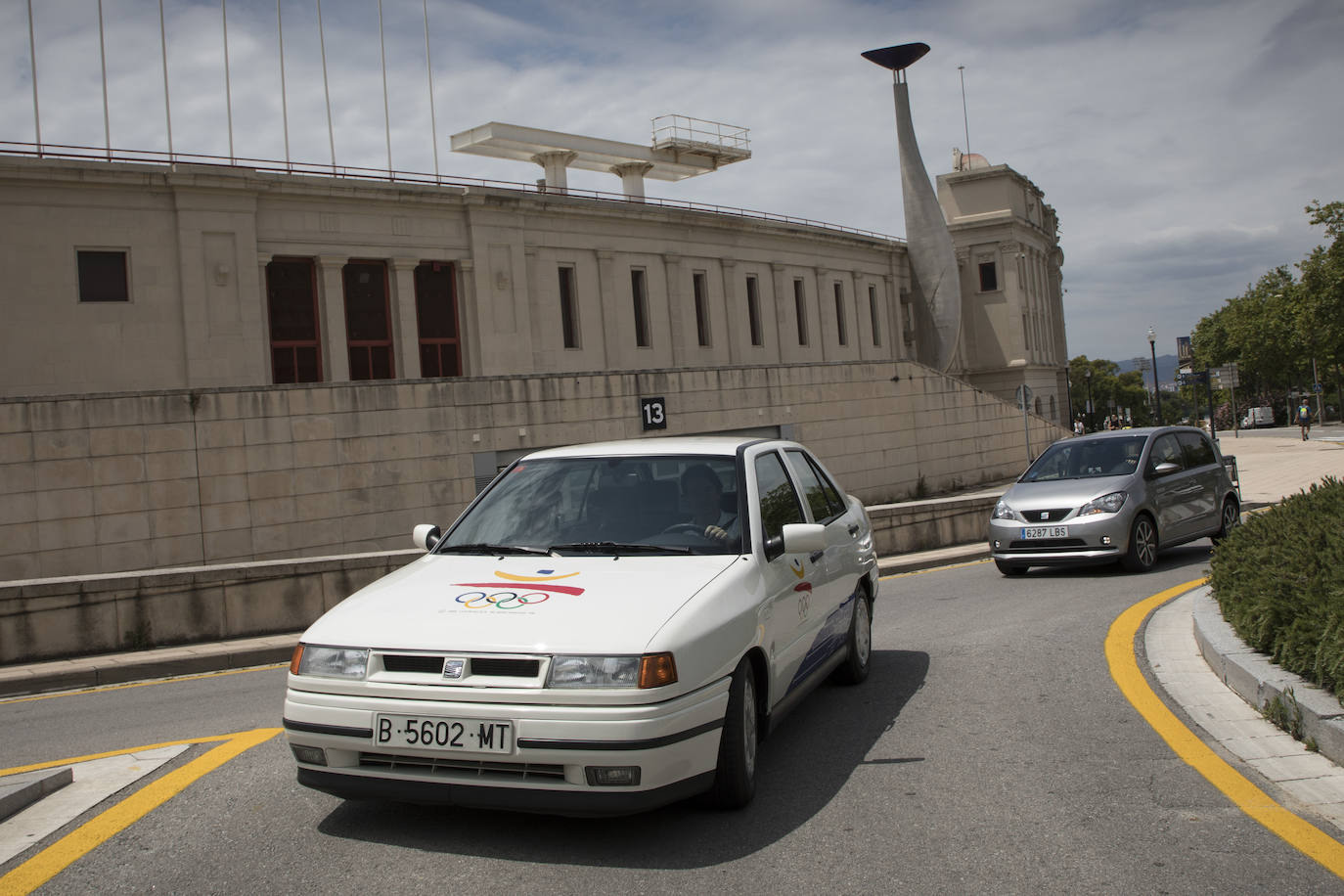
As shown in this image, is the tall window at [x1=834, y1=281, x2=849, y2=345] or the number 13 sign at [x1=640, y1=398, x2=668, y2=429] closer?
the number 13 sign at [x1=640, y1=398, x2=668, y2=429]

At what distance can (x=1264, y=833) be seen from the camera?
15.2 ft

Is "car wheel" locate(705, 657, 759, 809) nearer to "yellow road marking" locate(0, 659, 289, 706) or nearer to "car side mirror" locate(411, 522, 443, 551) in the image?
"car side mirror" locate(411, 522, 443, 551)

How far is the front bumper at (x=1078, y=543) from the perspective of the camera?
13.0m

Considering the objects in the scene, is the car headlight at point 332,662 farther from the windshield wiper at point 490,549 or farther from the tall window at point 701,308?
the tall window at point 701,308

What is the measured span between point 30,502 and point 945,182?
64142 millimetres

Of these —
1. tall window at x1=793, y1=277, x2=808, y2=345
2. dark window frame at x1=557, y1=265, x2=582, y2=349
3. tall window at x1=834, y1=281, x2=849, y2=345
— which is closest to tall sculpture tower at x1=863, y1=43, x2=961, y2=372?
tall window at x1=834, y1=281, x2=849, y2=345

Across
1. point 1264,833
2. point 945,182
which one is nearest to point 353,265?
point 1264,833

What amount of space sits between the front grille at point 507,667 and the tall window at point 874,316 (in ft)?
207

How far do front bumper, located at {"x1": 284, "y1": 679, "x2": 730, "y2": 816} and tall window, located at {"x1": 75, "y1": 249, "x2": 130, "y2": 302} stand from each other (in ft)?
112

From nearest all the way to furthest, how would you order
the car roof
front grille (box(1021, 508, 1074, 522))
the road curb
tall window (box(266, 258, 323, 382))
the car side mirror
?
the road curb
the car roof
the car side mirror
front grille (box(1021, 508, 1074, 522))
tall window (box(266, 258, 323, 382))

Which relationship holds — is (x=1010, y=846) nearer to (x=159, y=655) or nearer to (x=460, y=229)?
(x=159, y=655)

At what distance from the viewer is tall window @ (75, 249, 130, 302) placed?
113ft

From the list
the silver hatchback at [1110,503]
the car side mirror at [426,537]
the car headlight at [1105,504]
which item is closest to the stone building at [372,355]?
the silver hatchback at [1110,503]

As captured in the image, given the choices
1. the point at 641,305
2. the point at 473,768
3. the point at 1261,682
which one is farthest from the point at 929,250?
the point at 473,768
